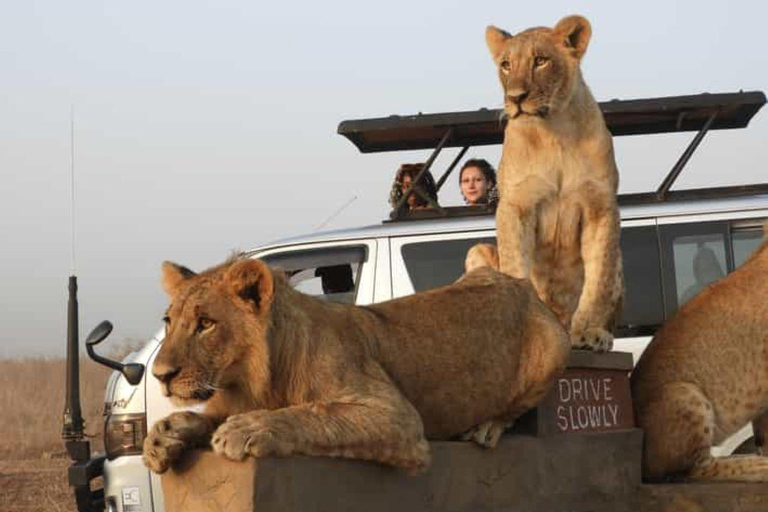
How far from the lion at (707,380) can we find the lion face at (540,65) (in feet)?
2.94

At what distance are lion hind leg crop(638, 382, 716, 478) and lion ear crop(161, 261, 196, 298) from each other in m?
1.90

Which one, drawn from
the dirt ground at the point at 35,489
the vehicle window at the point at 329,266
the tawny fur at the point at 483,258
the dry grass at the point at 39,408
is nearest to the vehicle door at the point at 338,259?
the vehicle window at the point at 329,266

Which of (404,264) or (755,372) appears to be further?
(404,264)

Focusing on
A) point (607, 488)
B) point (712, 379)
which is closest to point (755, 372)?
point (712, 379)

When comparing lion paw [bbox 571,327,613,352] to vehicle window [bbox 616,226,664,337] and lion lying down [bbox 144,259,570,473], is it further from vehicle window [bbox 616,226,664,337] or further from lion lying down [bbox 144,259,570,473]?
vehicle window [bbox 616,226,664,337]

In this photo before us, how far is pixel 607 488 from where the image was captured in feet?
15.2

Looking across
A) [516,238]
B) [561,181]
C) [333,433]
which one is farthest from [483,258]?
[333,433]

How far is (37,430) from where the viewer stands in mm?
19656

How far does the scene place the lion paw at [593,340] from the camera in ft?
17.0

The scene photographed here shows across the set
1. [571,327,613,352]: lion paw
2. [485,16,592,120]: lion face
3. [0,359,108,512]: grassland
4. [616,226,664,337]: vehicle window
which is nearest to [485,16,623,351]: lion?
[485,16,592,120]: lion face

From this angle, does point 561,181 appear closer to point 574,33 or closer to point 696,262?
point 574,33

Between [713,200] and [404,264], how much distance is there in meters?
1.54

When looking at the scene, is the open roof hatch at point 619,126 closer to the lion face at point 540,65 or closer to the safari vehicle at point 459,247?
the safari vehicle at point 459,247

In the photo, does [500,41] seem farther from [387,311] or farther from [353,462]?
[353,462]
